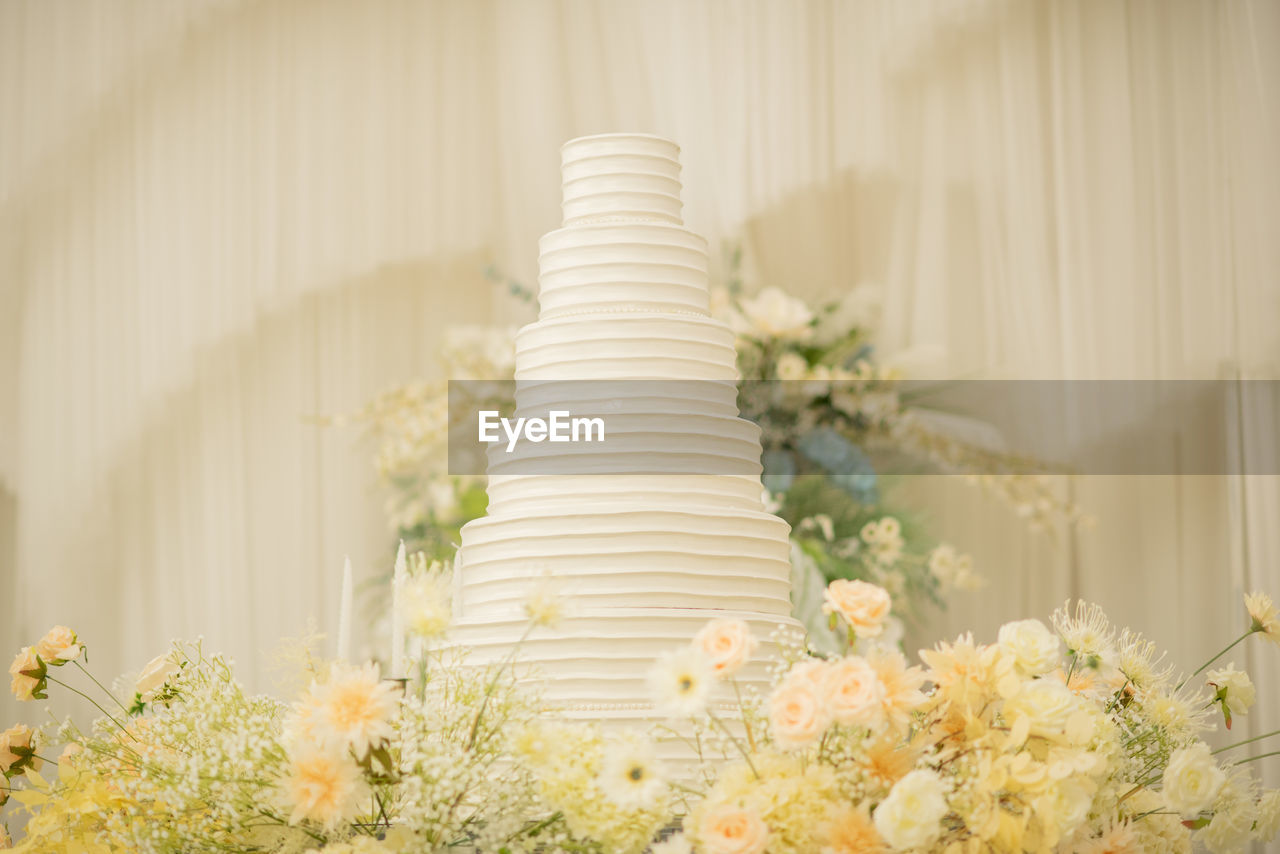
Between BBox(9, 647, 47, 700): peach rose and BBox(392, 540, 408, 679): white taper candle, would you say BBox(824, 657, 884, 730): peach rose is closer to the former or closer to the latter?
BBox(392, 540, 408, 679): white taper candle

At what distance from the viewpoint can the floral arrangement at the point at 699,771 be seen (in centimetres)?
93

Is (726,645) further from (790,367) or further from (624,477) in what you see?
(790,367)

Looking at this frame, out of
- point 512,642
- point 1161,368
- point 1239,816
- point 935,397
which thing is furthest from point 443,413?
point 1239,816

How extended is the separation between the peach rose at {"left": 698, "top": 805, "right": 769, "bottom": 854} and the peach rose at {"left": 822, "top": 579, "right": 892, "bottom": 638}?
0.62 feet

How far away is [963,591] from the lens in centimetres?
336

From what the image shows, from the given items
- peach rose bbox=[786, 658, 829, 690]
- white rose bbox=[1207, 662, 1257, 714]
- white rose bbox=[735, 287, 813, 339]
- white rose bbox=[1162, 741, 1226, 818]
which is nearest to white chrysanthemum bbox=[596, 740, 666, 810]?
Result: peach rose bbox=[786, 658, 829, 690]

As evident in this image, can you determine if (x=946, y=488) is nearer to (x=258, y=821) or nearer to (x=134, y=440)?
(x=134, y=440)

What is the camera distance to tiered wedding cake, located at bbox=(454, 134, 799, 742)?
1282 mm

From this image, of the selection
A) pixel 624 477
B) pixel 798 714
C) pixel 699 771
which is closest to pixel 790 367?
pixel 624 477

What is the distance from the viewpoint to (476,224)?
3592 mm

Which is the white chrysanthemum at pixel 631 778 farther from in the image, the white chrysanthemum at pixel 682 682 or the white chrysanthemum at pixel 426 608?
the white chrysanthemum at pixel 426 608

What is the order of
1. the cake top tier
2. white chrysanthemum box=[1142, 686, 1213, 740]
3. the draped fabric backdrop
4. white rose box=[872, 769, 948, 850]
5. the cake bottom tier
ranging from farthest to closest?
the draped fabric backdrop
the cake top tier
the cake bottom tier
white chrysanthemum box=[1142, 686, 1213, 740]
white rose box=[872, 769, 948, 850]

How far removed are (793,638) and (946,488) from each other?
7.40 ft

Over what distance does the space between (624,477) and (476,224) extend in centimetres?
234
